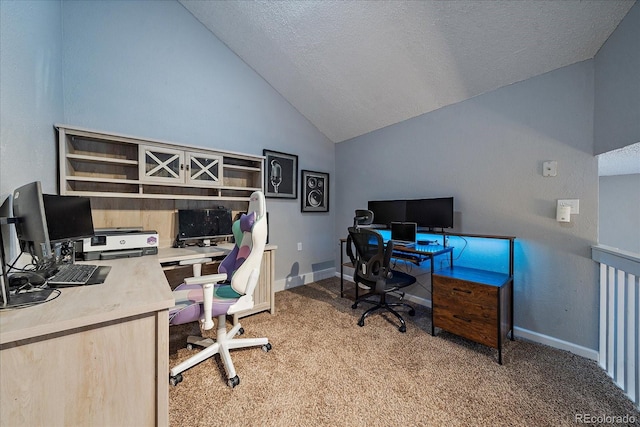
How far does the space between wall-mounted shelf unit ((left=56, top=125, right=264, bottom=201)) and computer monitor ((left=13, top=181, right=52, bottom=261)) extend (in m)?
0.91

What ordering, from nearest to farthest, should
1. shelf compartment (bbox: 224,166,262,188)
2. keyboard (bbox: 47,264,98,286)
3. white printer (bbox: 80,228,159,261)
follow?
keyboard (bbox: 47,264,98,286) < white printer (bbox: 80,228,159,261) < shelf compartment (bbox: 224,166,262,188)

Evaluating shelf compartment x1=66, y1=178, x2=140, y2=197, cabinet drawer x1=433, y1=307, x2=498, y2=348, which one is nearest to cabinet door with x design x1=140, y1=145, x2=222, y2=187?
shelf compartment x1=66, y1=178, x2=140, y2=197

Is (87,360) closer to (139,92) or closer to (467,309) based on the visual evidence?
(467,309)

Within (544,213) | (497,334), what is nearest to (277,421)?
(497,334)

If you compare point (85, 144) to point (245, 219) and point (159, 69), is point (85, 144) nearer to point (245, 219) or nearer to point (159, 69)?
point (159, 69)

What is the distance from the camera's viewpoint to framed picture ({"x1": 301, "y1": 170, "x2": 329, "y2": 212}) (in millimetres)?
3530

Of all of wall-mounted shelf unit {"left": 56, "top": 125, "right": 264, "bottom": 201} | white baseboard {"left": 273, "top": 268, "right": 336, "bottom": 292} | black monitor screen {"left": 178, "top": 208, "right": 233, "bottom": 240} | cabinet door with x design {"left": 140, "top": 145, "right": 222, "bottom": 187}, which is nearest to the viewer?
wall-mounted shelf unit {"left": 56, "top": 125, "right": 264, "bottom": 201}

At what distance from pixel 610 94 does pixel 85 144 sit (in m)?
4.02

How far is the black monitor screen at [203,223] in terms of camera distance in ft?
7.82

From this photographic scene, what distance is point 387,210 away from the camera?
9.92ft

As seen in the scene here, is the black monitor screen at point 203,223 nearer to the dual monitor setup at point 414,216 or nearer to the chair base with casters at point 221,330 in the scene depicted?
the chair base with casters at point 221,330

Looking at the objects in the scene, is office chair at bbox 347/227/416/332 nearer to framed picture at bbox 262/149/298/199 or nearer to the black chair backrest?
the black chair backrest

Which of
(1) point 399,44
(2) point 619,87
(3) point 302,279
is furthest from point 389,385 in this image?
(1) point 399,44

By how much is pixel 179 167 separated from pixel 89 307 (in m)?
1.68
